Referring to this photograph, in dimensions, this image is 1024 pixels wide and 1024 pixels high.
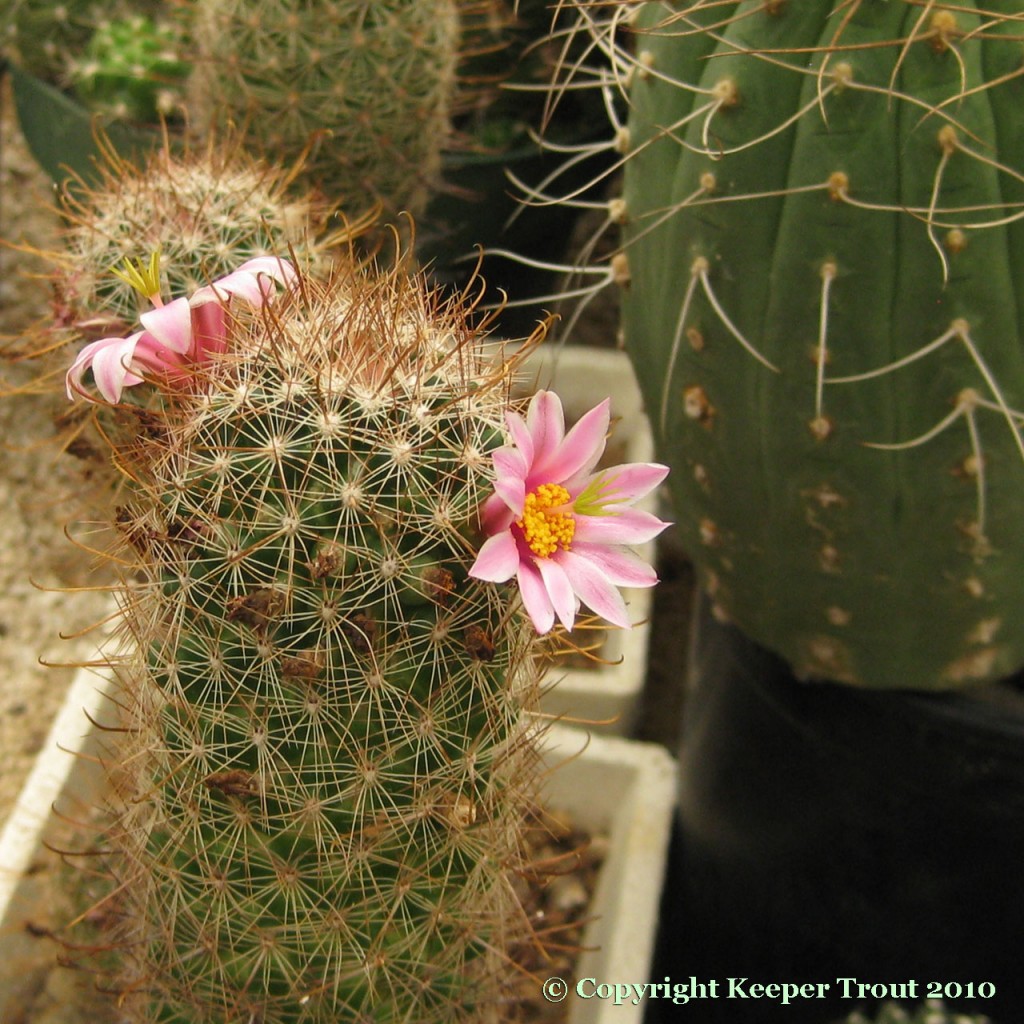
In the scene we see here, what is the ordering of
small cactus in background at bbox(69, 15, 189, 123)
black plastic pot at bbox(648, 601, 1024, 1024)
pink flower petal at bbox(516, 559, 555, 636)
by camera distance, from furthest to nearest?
small cactus in background at bbox(69, 15, 189, 123)
black plastic pot at bbox(648, 601, 1024, 1024)
pink flower petal at bbox(516, 559, 555, 636)

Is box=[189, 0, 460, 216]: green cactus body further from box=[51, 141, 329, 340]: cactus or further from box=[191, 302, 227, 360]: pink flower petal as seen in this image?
box=[191, 302, 227, 360]: pink flower petal

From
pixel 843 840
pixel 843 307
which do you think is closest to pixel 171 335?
pixel 843 307

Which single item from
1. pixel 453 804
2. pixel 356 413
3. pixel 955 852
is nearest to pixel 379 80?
pixel 356 413

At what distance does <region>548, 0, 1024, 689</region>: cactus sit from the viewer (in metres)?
0.58

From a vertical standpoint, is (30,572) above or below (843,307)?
below

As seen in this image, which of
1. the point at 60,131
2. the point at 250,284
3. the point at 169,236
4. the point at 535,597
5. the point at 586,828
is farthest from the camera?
the point at 60,131

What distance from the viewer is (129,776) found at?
62cm

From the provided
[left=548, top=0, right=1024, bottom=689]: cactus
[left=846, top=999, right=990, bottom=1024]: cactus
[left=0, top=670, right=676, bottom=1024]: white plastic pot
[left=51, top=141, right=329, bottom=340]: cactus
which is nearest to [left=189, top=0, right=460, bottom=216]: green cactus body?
[left=51, top=141, right=329, bottom=340]: cactus

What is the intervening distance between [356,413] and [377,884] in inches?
9.5

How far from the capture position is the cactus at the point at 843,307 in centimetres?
58

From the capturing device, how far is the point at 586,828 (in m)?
1.14

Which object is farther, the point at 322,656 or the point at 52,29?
the point at 52,29

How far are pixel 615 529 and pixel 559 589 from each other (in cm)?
5

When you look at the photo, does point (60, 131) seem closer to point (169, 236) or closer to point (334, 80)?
point (334, 80)
